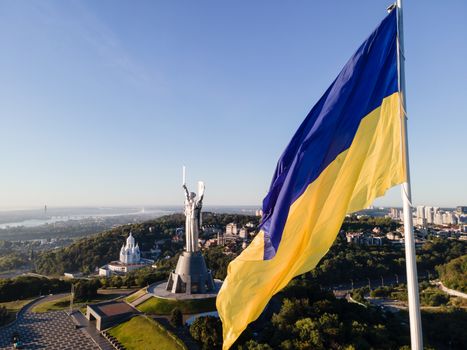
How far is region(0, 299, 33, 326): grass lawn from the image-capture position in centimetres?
2705

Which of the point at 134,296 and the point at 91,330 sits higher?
the point at 134,296

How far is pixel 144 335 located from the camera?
73.9 feet

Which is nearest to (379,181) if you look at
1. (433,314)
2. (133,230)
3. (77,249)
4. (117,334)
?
(117,334)

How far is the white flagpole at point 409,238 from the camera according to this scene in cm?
517

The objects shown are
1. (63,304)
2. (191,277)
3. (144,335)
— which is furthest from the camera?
(63,304)

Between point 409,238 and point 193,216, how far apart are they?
25439 mm

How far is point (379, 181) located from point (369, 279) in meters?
51.5

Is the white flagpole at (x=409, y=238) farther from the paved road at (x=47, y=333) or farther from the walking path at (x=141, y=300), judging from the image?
the walking path at (x=141, y=300)

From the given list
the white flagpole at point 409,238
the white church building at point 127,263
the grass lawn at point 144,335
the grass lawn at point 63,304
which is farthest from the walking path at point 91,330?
the white church building at point 127,263

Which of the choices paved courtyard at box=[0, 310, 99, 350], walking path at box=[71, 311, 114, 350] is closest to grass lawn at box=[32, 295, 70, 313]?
paved courtyard at box=[0, 310, 99, 350]

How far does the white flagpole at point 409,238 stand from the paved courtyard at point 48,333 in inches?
867

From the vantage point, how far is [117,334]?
78.1 feet

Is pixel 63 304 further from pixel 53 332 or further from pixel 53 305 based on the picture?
pixel 53 332

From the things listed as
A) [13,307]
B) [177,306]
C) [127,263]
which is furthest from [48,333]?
[127,263]
